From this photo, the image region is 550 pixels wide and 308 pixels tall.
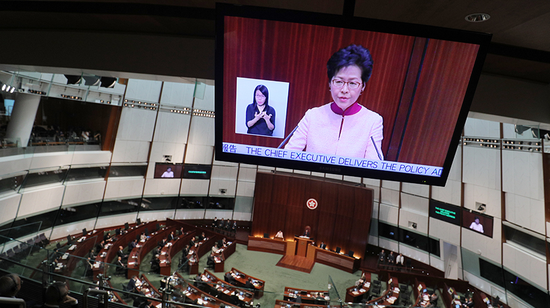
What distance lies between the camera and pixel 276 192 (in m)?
13.8

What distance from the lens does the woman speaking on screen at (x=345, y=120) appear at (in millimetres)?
2082

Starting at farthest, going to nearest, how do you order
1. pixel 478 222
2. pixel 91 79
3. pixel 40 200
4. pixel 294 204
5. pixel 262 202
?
1. pixel 262 202
2. pixel 294 204
3. pixel 478 222
4. pixel 40 200
5. pixel 91 79

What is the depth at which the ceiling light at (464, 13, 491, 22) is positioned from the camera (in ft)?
6.25

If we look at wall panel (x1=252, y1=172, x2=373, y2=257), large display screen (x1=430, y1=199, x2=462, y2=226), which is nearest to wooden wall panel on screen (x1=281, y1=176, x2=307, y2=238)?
wall panel (x1=252, y1=172, x2=373, y2=257)

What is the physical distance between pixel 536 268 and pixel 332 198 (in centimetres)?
702

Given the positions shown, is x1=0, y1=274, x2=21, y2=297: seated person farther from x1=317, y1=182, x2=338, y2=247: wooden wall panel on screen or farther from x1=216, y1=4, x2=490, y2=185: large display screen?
x1=317, y1=182, x2=338, y2=247: wooden wall panel on screen

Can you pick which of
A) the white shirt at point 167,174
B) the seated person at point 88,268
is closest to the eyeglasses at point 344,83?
the seated person at point 88,268

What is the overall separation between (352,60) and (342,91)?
0.22m

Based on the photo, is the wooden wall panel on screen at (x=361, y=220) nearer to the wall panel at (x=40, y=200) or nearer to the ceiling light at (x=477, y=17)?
the ceiling light at (x=477, y=17)

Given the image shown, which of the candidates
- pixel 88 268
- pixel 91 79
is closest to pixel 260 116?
pixel 91 79

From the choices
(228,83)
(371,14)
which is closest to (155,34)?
(228,83)

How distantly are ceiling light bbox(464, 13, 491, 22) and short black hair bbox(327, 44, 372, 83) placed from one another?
68cm

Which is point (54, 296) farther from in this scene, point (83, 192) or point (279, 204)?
point (279, 204)

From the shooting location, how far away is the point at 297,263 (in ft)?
38.2
